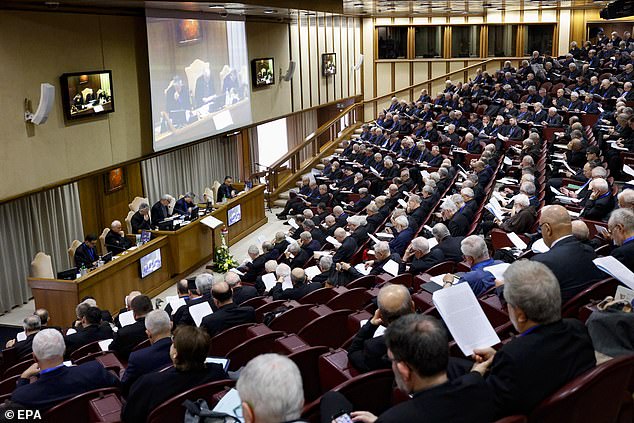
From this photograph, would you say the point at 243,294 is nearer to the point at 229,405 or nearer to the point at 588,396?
the point at 229,405

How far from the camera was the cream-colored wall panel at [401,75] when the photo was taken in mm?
23375

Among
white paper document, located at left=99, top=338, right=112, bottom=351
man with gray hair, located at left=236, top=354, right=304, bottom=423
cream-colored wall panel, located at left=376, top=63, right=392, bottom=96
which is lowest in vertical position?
white paper document, located at left=99, top=338, right=112, bottom=351

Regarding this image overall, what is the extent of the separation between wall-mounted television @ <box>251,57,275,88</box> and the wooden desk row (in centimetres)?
241

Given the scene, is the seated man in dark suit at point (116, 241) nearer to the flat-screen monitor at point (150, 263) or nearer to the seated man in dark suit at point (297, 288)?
the flat-screen monitor at point (150, 263)

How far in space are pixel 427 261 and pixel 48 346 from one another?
3.81 metres

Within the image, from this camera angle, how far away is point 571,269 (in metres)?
3.62

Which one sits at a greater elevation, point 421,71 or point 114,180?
point 421,71

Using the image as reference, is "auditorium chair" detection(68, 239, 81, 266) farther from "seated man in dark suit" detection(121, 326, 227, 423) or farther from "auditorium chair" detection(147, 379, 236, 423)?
"auditorium chair" detection(147, 379, 236, 423)

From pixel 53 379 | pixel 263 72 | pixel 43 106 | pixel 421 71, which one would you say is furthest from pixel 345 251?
pixel 421 71

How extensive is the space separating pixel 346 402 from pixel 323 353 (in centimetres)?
110

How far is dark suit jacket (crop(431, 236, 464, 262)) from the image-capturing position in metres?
6.68

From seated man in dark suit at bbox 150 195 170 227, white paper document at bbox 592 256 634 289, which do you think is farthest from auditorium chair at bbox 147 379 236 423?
seated man in dark suit at bbox 150 195 170 227

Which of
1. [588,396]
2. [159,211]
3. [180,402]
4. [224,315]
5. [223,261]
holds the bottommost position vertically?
[223,261]

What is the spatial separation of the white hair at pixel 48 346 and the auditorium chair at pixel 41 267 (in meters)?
6.41
